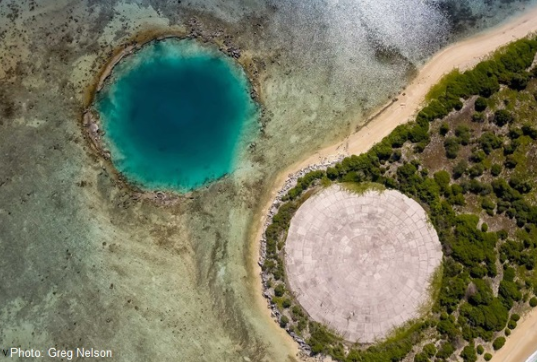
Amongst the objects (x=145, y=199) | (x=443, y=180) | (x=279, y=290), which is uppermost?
(x=145, y=199)

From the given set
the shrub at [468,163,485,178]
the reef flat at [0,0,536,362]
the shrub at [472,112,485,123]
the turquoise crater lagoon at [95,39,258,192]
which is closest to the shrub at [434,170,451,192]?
the shrub at [468,163,485,178]

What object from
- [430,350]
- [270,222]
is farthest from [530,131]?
Result: [270,222]

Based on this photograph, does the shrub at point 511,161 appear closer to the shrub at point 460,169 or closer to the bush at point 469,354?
the shrub at point 460,169

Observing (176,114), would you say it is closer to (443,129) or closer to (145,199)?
(145,199)

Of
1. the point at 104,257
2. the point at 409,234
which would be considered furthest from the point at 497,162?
the point at 104,257

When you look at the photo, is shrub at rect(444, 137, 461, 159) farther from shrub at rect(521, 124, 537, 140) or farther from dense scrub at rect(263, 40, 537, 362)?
shrub at rect(521, 124, 537, 140)

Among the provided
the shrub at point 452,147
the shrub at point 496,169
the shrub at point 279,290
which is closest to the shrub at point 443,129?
the shrub at point 452,147

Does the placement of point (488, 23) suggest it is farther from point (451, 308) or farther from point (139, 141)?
point (139, 141)
